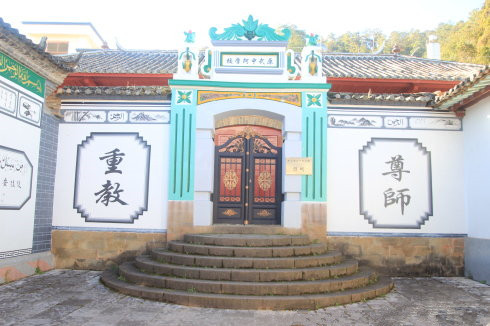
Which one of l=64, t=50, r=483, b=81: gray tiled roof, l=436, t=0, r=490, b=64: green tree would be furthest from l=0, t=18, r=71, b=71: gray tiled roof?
l=436, t=0, r=490, b=64: green tree

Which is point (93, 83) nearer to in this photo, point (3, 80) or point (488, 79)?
point (3, 80)

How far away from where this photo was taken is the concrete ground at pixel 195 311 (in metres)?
4.80

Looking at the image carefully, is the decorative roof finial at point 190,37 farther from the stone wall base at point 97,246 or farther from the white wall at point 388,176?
the stone wall base at point 97,246

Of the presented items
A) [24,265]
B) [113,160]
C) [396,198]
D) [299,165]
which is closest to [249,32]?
[299,165]

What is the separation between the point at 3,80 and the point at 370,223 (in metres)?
7.36

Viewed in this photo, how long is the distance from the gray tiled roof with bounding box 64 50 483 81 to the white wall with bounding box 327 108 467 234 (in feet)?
7.01

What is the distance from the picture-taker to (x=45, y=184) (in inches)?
302

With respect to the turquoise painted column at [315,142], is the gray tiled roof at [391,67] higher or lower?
higher

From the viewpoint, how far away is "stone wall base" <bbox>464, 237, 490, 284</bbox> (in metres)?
7.17

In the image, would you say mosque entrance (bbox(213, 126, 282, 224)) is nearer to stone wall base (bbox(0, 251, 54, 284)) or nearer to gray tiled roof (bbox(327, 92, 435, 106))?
gray tiled roof (bbox(327, 92, 435, 106))

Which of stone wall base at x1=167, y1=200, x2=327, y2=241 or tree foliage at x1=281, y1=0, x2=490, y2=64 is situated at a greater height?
tree foliage at x1=281, y1=0, x2=490, y2=64

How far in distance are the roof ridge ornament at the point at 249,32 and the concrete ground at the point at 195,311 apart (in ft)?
17.8

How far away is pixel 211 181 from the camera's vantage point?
307 inches

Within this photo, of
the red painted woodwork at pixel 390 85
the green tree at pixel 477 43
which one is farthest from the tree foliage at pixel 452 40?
the red painted woodwork at pixel 390 85
